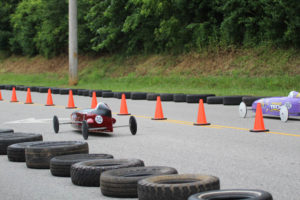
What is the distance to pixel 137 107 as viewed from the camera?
21.1m

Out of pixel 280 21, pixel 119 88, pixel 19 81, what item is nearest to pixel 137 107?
pixel 280 21

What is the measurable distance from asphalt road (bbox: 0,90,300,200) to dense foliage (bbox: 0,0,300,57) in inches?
524

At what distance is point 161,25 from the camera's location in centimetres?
3766

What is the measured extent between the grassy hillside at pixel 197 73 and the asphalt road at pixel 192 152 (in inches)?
394

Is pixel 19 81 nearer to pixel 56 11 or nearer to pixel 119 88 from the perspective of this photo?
pixel 56 11

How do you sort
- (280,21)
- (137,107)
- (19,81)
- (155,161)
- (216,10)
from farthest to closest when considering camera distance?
(19,81)
(216,10)
(280,21)
(137,107)
(155,161)

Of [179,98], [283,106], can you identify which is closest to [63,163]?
[283,106]

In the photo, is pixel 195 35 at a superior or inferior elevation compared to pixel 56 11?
inferior

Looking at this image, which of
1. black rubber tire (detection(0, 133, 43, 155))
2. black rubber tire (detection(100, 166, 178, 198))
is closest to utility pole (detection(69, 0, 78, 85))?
black rubber tire (detection(0, 133, 43, 155))

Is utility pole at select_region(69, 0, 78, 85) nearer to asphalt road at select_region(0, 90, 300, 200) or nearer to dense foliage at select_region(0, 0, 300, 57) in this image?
dense foliage at select_region(0, 0, 300, 57)

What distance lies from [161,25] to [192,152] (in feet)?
92.1

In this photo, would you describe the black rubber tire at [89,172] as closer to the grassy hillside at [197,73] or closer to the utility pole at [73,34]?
the grassy hillside at [197,73]

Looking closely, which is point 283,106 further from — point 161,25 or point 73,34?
point 73,34

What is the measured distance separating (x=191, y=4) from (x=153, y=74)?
4692 mm
